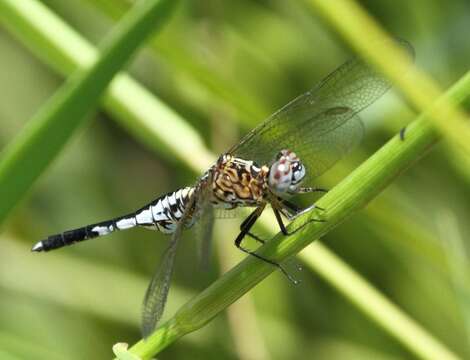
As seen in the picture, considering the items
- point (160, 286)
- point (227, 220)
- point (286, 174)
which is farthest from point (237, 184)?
point (227, 220)

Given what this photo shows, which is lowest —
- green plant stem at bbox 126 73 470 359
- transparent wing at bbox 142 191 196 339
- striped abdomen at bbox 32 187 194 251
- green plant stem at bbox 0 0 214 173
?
green plant stem at bbox 126 73 470 359

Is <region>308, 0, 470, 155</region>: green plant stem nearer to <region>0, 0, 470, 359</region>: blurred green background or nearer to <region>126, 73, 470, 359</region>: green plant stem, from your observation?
<region>126, 73, 470, 359</region>: green plant stem

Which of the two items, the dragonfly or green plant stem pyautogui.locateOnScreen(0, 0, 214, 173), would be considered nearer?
the dragonfly

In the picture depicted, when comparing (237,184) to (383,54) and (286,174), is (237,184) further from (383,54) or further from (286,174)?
(383,54)

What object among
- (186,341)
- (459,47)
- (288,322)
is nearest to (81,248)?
(186,341)

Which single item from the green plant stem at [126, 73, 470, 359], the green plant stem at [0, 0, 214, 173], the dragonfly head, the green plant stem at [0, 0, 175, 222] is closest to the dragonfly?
the dragonfly head

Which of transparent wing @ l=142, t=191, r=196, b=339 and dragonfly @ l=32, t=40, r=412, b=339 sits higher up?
dragonfly @ l=32, t=40, r=412, b=339

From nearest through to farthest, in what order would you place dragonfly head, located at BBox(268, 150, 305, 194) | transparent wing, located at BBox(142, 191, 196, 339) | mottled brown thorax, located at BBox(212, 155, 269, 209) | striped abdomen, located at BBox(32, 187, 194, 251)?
transparent wing, located at BBox(142, 191, 196, 339) < dragonfly head, located at BBox(268, 150, 305, 194) < mottled brown thorax, located at BBox(212, 155, 269, 209) < striped abdomen, located at BBox(32, 187, 194, 251)

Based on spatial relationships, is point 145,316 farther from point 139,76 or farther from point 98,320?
point 139,76
